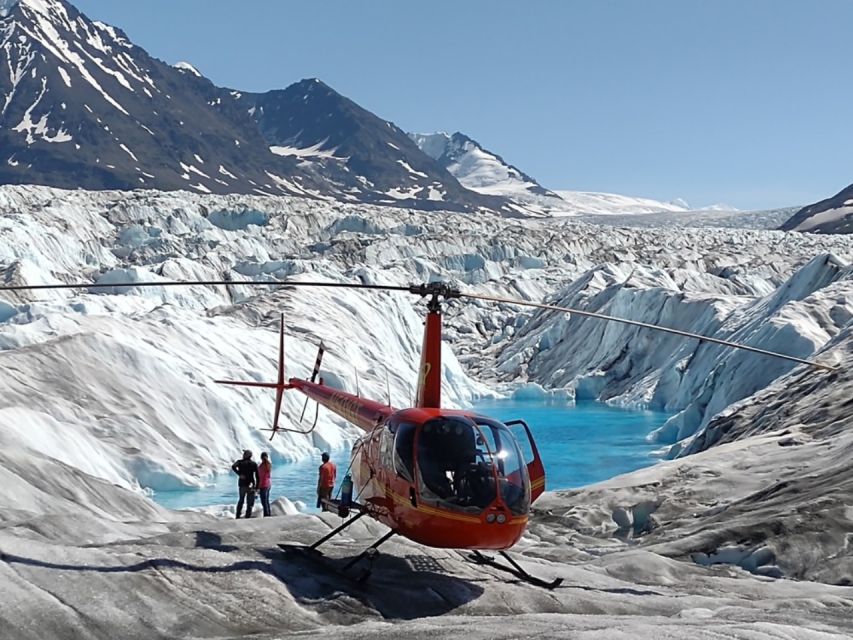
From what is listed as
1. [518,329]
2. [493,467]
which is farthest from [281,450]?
[518,329]

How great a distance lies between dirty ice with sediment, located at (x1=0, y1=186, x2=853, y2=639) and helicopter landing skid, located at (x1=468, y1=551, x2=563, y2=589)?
19cm

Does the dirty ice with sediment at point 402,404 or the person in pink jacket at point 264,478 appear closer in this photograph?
the dirty ice with sediment at point 402,404

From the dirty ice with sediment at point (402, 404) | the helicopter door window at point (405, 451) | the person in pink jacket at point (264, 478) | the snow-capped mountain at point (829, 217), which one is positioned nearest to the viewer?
the dirty ice with sediment at point (402, 404)

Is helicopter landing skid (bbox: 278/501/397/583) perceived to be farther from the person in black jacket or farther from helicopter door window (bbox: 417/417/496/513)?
the person in black jacket

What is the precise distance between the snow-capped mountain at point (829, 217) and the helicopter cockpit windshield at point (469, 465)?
407 feet

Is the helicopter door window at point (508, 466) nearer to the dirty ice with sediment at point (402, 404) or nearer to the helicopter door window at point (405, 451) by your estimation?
the helicopter door window at point (405, 451)

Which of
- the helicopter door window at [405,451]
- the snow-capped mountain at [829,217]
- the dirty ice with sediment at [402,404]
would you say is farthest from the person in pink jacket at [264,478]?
the snow-capped mountain at [829,217]

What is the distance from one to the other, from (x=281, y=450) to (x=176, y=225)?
6033 centimetres

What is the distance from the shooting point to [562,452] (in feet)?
110

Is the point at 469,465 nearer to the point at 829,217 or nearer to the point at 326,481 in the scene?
the point at 326,481

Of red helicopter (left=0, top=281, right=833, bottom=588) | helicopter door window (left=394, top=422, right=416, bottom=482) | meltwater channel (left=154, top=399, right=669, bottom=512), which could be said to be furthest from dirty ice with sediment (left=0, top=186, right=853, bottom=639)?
helicopter door window (left=394, top=422, right=416, bottom=482)

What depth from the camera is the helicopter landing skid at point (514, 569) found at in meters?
8.29

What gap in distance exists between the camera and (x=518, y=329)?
5525 cm

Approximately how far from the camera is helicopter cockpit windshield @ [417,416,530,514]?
7746 mm
